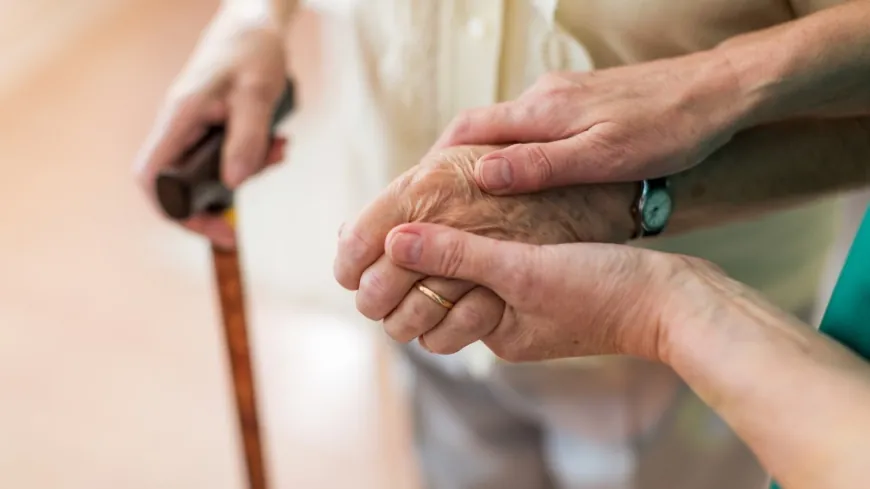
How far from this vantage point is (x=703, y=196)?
29.2 inches

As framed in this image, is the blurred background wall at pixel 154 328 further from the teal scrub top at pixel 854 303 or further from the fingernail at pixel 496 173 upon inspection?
the teal scrub top at pixel 854 303

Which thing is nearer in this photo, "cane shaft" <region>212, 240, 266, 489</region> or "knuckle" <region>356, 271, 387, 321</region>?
"knuckle" <region>356, 271, 387, 321</region>

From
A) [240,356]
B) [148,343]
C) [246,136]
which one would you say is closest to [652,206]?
[246,136]

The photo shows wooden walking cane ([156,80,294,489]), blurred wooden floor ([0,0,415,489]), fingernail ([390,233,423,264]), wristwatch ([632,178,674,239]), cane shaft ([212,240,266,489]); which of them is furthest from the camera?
blurred wooden floor ([0,0,415,489])

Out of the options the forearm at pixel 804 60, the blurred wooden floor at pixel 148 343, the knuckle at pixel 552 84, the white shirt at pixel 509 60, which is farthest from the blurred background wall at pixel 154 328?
the forearm at pixel 804 60

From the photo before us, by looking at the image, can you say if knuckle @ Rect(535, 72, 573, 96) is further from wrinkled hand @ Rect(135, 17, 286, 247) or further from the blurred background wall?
the blurred background wall

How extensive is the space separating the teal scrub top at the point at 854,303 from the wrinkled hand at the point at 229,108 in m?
0.59

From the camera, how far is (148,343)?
1749 millimetres

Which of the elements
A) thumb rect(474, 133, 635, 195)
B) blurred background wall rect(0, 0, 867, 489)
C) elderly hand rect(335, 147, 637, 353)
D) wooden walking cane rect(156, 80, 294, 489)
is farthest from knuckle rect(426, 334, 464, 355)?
blurred background wall rect(0, 0, 867, 489)

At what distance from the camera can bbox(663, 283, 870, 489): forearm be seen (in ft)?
1.55

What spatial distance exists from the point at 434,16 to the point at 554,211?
27 centimetres

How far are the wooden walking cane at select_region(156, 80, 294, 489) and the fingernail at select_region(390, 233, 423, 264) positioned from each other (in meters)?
0.34

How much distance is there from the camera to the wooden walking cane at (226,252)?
2.80 feet

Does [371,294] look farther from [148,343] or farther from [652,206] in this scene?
[148,343]
